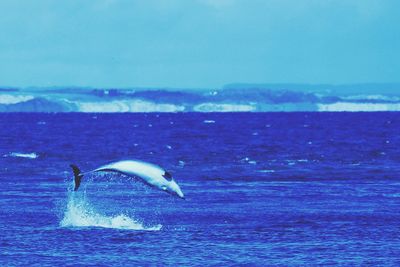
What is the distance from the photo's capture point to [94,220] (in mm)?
30406

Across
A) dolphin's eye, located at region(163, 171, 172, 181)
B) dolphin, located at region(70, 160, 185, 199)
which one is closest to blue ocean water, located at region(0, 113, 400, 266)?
dolphin, located at region(70, 160, 185, 199)

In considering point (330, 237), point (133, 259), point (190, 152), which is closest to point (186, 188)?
point (330, 237)

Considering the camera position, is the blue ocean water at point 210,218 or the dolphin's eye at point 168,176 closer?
the dolphin's eye at point 168,176

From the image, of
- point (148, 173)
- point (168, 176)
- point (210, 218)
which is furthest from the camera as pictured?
point (210, 218)

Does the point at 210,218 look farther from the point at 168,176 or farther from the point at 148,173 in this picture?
the point at 168,176

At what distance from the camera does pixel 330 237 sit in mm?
26281

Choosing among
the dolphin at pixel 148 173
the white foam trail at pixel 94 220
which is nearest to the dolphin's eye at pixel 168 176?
the dolphin at pixel 148 173

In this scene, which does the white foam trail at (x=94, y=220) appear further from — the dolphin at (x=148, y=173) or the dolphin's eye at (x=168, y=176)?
the dolphin's eye at (x=168, y=176)

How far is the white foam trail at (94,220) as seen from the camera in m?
29.0

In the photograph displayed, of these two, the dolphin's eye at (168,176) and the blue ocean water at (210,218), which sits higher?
the dolphin's eye at (168,176)

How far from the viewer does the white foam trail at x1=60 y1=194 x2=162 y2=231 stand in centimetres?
2900

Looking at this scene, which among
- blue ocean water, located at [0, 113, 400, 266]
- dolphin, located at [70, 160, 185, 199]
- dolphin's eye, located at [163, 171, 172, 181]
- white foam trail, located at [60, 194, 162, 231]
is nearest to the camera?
dolphin's eye, located at [163, 171, 172, 181]

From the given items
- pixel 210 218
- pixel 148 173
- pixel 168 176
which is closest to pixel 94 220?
pixel 210 218

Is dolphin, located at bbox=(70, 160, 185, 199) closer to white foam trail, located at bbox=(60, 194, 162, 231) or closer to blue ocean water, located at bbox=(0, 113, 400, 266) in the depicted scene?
blue ocean water, located at bbox=(0, 113, 400, 266)
